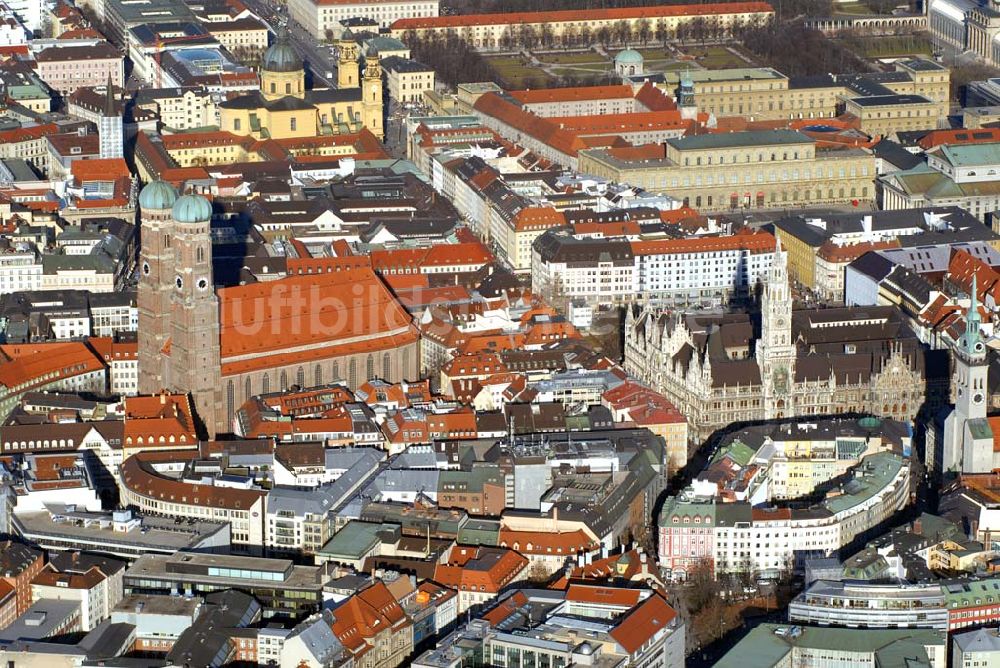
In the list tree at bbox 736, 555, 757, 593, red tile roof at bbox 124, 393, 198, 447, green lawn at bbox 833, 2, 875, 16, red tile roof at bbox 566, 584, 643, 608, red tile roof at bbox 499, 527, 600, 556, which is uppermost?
green lawn at bbox 833, 2, 875, 16

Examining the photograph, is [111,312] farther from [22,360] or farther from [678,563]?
[678,563]

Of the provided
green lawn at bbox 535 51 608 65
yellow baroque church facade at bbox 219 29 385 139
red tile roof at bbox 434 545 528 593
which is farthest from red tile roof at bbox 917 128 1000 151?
red tile roof at bbox 434 545 528 593

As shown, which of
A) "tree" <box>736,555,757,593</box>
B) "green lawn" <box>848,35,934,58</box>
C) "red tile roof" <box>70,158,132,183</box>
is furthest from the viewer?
"green lawn" <box>848,35,934,58</box>

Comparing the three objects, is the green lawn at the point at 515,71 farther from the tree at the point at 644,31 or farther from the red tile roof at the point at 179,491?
the red tile roof at the point at 179,491

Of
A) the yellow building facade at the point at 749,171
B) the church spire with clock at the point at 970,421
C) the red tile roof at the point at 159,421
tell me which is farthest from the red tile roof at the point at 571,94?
the church spire with clock at the point at 970,421

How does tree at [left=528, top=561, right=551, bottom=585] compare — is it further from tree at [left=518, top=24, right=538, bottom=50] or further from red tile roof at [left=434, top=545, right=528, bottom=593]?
tree at [left=518, top=24, right=538, bottom=50]

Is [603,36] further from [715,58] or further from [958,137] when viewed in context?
[958,137]

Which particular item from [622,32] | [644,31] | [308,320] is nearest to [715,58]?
[644,31]
